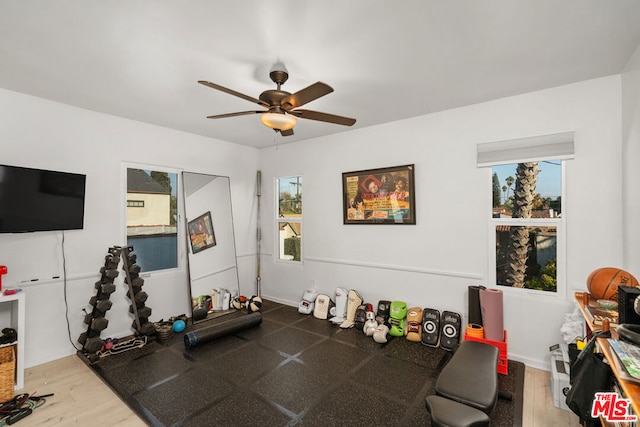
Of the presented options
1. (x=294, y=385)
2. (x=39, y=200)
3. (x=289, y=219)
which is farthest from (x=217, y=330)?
(x=39, y=200)

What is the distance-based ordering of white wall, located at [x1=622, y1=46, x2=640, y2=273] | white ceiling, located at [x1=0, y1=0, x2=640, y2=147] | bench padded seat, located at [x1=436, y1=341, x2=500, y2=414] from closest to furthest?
bench padded seat, located at [x1=436, y1=341, x2=500, y2=414]
white ceiling, located at [x1=0, y1=0, x2=640, y2=147]
white wall, located at [x1=622, y1=46, x2=640, y2=273]

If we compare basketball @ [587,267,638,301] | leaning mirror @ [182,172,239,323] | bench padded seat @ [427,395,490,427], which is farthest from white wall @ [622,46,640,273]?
leaning mirror @ [182,172,239,323]

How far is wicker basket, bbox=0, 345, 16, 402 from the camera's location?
8.04 feet

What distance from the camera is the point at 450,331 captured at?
3.37 meters

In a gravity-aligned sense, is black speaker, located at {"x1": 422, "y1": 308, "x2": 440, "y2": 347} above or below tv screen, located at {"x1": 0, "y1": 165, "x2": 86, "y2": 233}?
below

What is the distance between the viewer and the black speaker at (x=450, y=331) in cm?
334

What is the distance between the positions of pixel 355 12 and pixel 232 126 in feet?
9.10

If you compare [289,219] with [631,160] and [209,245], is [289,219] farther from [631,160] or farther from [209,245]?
[631,160]

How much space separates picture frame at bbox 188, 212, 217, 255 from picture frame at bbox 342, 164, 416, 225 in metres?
2.16

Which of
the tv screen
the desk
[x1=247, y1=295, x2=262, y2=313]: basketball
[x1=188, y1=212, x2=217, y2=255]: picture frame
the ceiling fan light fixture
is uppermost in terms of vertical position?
the ceiling fan light fixture

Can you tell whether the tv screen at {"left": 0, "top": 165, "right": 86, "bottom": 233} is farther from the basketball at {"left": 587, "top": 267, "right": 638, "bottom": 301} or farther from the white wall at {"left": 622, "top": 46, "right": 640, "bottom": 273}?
the white wall at {"left": 622, "top": 46, "right": 640, "bottom": 273}

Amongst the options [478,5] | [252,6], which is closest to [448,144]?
Answer: [478,5]

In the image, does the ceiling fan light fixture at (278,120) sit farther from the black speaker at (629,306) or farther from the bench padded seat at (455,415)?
the black speaker at (629,306)

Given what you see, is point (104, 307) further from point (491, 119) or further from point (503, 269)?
point (491, 119)
